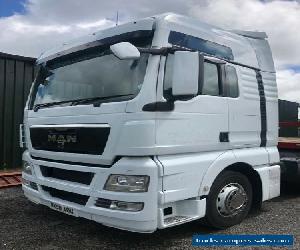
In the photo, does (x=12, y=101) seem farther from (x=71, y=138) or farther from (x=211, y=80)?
(x=211, y=80)

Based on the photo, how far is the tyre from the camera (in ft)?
14.0

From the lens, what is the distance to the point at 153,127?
3.59m

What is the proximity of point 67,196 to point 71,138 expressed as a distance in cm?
66

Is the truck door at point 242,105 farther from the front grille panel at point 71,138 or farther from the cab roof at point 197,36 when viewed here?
the front grille panel at point 71,138

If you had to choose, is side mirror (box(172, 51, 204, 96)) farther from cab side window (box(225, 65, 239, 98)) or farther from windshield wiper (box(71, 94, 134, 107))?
cab side window (box(225, 65, 239, 98))

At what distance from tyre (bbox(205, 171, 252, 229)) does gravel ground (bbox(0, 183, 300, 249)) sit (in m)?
0.14

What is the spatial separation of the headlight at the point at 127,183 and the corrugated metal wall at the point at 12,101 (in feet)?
18.9

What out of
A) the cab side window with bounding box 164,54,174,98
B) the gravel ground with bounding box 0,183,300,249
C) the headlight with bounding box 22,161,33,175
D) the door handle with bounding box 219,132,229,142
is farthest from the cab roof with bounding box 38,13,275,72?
the gravel ground with bounding box 0,183,300,249

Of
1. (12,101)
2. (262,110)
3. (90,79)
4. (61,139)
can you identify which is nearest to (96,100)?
(90,79)

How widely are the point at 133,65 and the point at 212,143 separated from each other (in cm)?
124

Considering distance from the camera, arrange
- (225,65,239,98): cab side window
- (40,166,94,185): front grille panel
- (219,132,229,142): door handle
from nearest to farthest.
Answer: (40,166,94,185): front grille panel → (219,132,229,142): door handle → (225,65,239,98): cab side window

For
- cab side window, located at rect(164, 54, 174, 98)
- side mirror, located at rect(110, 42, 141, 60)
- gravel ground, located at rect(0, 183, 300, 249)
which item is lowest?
gravel ground, located at rect(0, 183, 300, 249)

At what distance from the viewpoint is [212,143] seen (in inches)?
166

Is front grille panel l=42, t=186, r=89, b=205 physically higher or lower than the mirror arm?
lower
